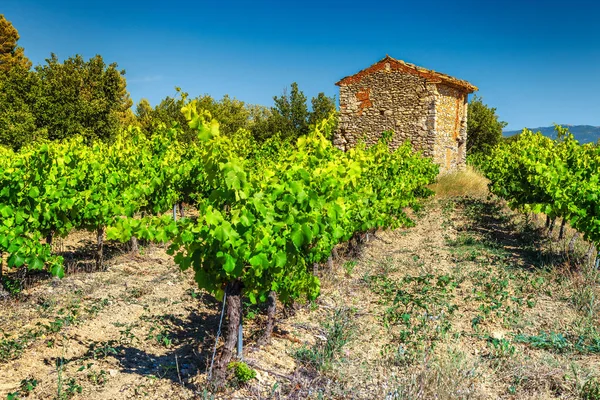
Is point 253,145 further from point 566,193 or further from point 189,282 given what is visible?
point 566,193

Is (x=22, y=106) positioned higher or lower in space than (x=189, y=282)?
higher

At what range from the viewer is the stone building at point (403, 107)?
55.6ft

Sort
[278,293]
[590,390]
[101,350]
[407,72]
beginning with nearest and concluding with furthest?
[590,390], [101,350], [278,293], [407,72]

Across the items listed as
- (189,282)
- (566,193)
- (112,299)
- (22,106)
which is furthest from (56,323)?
(22,106)

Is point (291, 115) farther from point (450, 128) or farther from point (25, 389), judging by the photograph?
point (25, 389)

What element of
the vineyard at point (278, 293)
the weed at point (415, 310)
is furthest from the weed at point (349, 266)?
the weed at point (415, 310)

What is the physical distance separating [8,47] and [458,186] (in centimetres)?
2973

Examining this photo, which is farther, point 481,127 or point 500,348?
point 481,127

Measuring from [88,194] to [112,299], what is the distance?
161 centimetres

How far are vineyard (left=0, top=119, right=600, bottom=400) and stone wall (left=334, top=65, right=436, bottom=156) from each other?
7.96 m

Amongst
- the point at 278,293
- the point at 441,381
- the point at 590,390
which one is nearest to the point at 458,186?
the point at 278,293

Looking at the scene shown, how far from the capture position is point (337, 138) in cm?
1886

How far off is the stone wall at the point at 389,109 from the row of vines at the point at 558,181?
12.3 feet

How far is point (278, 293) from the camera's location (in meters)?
5.31
